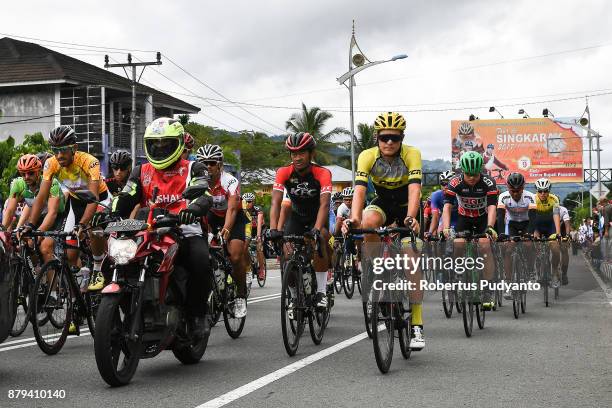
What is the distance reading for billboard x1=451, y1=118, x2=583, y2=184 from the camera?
6781 centimetres

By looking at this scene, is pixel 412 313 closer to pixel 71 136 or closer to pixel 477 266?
pixel 477 266

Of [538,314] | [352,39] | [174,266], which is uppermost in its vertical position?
Answer: [352,39]

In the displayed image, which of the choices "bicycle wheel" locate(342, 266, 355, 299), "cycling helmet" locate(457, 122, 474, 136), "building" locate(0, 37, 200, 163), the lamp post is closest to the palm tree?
"cycling helmet" locate(457, 122, 474, 136)

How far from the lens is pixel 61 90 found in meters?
48.0

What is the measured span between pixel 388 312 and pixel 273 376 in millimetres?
1134

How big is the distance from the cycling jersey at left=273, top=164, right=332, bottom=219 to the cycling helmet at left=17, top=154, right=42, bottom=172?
2779 millimetres

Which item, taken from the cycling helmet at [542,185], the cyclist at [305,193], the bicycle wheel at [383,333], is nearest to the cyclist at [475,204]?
the cyclist at [305,193]

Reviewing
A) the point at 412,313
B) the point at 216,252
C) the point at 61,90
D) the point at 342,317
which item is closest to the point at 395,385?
the point at 412,313

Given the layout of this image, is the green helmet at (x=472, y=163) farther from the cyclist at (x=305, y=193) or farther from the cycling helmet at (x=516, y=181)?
the cycling helmet at (x=516, y=181)

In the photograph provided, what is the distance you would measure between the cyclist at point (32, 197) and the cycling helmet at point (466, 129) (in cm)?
5976

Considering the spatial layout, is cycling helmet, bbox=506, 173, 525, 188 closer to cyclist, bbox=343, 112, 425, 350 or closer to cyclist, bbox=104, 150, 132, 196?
cyclist, bbox=343, 112, 425, 350

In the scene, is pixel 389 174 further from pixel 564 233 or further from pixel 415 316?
pixel 564 233

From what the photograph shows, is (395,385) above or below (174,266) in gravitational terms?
below

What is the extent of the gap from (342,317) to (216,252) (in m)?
3.17
